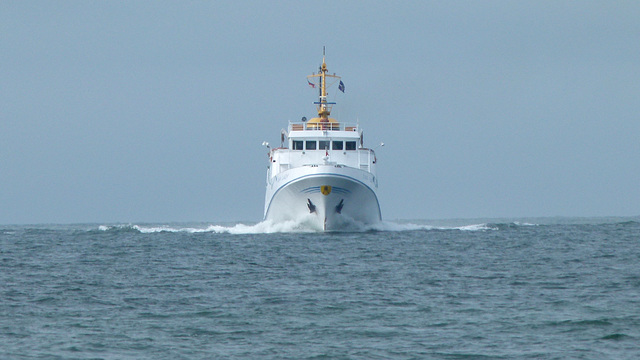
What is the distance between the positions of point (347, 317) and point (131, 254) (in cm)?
2302

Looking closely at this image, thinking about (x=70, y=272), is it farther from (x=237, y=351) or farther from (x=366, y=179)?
(x=366, y=179)

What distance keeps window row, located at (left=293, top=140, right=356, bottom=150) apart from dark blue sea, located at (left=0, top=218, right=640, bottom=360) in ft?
43.1

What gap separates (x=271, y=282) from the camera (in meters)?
29.7

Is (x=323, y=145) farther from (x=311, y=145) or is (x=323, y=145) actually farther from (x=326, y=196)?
(x=326, y=196)

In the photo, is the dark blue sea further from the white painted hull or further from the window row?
the window row

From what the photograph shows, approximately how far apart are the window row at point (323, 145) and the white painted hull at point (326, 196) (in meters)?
3.04

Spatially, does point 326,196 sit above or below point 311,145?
below

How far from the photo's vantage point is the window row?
56.0 meters

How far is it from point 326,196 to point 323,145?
22.1 ft

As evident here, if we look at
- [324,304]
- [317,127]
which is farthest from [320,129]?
[324,304]

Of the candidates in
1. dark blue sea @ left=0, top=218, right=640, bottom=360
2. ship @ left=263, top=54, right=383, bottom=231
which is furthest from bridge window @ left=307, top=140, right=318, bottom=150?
dark blue sea @ left=0, top=218, right=640, bottom=360

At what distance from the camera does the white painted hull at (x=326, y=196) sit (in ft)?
163

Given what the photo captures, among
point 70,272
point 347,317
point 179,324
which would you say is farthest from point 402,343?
point 70,272

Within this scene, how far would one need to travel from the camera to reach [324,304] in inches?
974
